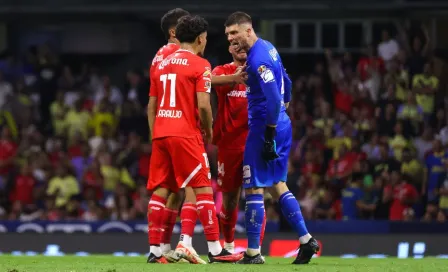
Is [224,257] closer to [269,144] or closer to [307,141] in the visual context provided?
[269,144]

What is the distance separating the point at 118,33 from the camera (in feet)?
82.3

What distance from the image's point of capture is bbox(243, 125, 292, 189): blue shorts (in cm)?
1074

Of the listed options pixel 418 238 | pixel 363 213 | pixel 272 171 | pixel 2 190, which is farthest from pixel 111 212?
pixel 272 171

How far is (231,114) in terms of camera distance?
1177 cm

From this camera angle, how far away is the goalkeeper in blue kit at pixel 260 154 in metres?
10.7

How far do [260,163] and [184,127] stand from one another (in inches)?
31.3

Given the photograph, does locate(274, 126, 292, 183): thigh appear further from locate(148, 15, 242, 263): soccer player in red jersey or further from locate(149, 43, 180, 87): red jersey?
locate(149, 43, 180, 87): red jersey

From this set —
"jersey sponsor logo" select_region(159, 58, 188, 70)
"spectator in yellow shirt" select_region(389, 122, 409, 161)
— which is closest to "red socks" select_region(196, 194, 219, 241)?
"jersey sponsor logo" select_region(159, 58, 188, 70)

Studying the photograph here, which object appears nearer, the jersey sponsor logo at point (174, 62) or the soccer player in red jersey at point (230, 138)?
the jersey sponsor logo at point (174, 62)

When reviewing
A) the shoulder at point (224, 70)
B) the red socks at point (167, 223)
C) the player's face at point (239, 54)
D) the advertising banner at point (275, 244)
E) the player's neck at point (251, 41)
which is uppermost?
the player's neck at point (251, 41)

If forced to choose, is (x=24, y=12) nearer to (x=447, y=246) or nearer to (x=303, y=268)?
(x=447, y=246)

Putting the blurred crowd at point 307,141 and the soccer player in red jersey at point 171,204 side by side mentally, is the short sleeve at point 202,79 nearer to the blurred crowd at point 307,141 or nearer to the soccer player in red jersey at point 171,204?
the soccer player in red jersey at point 171,204

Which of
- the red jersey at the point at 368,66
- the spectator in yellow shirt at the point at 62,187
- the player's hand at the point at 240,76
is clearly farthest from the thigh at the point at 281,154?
the red jersey at the point at 368,66

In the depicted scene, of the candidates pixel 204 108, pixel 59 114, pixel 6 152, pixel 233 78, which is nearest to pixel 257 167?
pixel 204 108
